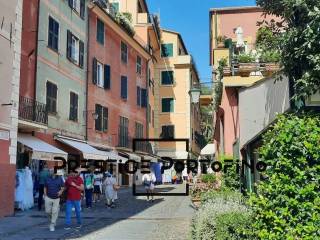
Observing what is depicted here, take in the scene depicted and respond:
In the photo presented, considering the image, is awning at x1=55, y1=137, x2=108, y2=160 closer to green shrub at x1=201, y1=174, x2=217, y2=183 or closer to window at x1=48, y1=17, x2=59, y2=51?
window at x1=48, y1=17, x2=59, y2=51

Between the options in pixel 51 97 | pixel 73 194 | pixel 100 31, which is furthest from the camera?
pixel 100 31

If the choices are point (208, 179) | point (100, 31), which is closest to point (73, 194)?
point (208, 179)

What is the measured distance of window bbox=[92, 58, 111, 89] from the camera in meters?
30.9

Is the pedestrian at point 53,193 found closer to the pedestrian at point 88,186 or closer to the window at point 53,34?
the pedestrian at point 88,186

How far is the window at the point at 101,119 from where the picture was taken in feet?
103

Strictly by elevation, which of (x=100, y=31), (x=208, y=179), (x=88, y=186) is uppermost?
(x=100, y=31)

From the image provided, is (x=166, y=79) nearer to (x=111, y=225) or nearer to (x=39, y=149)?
(x=39, y=149)

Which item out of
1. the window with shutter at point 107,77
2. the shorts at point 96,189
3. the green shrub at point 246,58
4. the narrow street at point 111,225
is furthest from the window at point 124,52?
the green shrub at point 246,58

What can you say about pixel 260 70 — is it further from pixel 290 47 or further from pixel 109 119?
pixel 109 119

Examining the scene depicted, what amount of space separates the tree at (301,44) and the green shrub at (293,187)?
3.49ft

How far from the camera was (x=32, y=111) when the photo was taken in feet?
69.1

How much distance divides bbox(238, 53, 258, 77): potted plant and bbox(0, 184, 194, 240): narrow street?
515cm

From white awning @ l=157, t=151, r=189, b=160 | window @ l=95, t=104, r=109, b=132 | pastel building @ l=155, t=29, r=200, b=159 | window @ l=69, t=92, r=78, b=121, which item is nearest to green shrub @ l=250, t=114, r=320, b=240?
window @ l=69, t=92, r=78, b=121

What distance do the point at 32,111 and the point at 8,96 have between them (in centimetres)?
473
